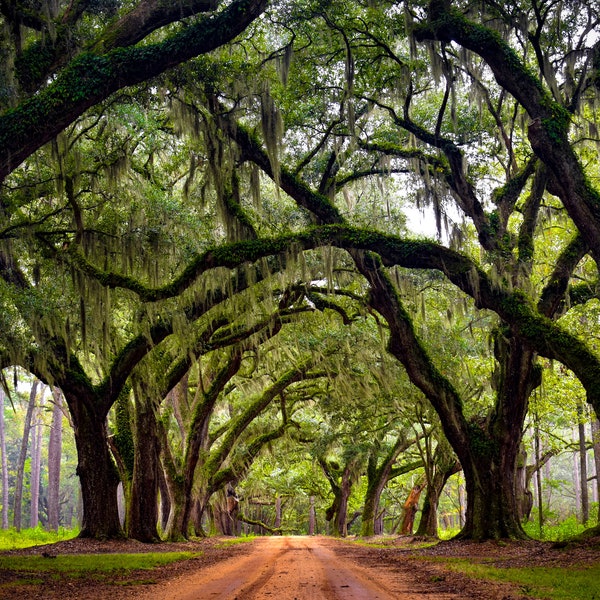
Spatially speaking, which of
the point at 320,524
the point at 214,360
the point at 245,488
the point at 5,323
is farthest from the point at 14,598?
the point at 320,524

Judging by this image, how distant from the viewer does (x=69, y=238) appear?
1206cm

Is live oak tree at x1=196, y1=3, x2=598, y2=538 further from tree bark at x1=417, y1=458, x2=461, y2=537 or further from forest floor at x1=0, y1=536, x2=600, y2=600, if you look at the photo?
tree bark at x1=417, y1=458, x2=461, y2=537

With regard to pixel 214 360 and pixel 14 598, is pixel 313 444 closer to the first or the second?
pixel 214 360

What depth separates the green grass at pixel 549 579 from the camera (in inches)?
206

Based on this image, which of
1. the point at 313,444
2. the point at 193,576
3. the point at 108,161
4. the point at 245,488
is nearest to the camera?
the point at 193,576

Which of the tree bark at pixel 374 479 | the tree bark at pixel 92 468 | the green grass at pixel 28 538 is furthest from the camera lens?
the tree bark at pixel 374 479

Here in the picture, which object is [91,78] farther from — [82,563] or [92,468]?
[92,468]

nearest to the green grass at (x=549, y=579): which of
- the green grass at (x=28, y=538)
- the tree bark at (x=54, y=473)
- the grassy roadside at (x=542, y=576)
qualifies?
the grassy roadside at (x=542, y=576)

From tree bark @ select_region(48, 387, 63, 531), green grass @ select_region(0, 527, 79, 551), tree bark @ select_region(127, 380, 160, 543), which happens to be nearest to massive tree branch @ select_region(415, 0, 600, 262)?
tree bark @ select_region(127, 380, 160, 543)

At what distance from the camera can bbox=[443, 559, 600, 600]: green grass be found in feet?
17.1

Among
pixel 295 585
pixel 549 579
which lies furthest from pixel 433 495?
pixel 295 585

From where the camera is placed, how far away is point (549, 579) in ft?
20.4

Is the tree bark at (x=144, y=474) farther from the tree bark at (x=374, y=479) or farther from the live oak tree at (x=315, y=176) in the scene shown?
the tree bark at (x=374, y=479)

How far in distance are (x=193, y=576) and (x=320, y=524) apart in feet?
196
